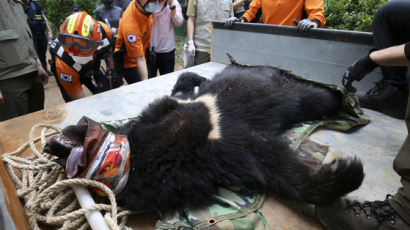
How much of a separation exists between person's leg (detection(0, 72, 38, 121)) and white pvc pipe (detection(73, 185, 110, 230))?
2.06 metres

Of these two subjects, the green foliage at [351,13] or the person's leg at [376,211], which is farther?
the green foliage at [351,13]

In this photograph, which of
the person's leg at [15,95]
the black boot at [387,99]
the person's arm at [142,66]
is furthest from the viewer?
the person's arm at [142,66]

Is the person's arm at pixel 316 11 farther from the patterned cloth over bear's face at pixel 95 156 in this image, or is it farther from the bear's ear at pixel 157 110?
the patterned cloth over bear's face at pixel 95 156

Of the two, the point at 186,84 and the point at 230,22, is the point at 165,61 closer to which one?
the point at 230,22

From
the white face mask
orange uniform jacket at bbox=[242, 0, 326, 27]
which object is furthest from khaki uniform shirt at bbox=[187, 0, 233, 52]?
the white face mask

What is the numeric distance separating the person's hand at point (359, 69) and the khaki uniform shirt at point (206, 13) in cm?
270

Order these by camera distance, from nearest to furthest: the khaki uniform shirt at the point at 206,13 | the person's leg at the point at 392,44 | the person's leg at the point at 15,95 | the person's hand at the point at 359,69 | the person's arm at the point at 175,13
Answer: the person's hand at the point at 359,69, the person's leg at the point at 392,44, the person's leg at the point at 15,95, the person's arm at the point at 175,13, the khaki uniform shirt at the point at 206,13

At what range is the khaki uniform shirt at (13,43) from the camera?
7.73 ft

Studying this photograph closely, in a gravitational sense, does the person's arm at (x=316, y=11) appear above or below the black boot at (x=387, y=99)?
above

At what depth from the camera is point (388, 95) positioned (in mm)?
2180

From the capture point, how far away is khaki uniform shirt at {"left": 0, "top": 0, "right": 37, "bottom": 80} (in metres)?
2.36

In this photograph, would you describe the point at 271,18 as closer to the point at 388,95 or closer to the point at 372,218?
the point at 388,95

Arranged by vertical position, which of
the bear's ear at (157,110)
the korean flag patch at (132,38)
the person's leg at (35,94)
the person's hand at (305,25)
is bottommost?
the person's leg at (35,94)

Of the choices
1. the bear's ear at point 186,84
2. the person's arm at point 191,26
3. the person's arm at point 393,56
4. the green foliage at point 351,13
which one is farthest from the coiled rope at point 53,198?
the green foliage at point 351,13
